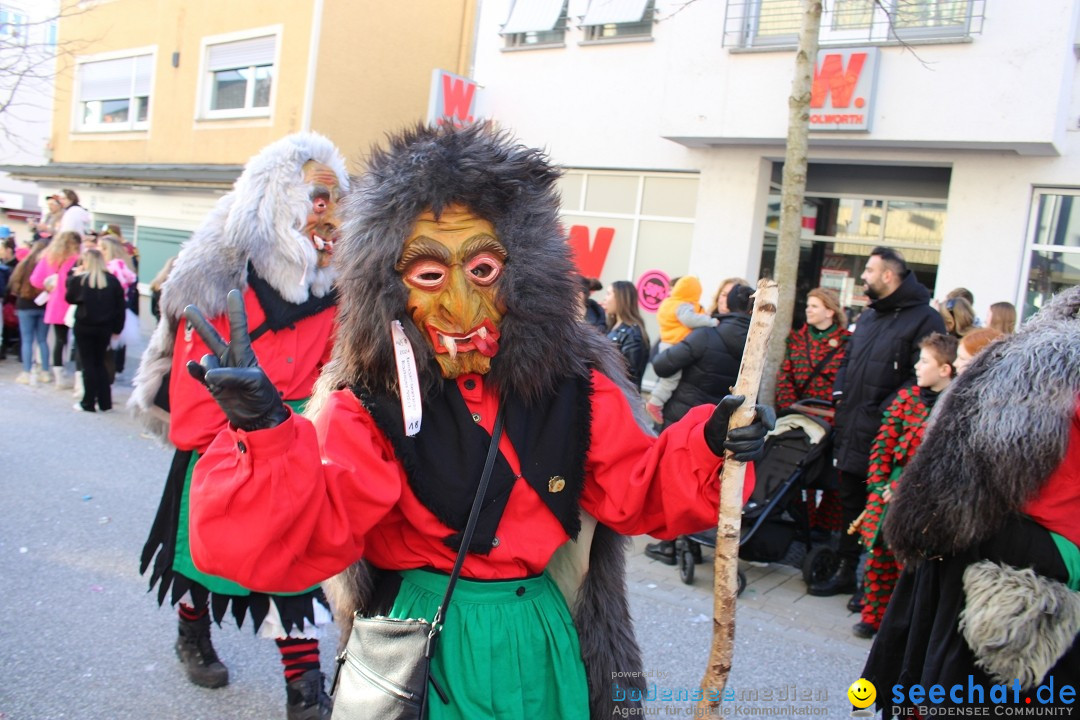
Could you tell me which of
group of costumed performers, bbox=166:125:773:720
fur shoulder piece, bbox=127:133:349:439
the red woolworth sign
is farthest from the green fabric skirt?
the red woolworth sign

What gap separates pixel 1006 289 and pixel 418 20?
37.8 ft

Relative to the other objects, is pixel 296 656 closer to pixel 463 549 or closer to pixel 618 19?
pixel 463 549

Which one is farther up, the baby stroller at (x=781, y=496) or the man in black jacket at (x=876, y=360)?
the man in black jacket at (x=876, y=360)

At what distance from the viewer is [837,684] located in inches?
164

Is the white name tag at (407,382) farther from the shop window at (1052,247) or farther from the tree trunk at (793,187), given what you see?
the shop window at (1052,247)

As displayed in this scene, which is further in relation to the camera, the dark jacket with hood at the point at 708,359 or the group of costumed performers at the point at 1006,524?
the dark jacket with hood at the point at 708,359

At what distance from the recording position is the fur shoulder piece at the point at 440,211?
2.00m

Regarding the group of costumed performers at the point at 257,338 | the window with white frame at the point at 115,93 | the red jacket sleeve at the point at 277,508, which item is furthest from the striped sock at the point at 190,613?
the window with white frame at the point at 115,93

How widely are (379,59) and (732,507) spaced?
15091mm

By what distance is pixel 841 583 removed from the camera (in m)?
5.48

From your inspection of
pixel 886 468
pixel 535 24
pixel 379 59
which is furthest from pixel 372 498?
pixel 379 59

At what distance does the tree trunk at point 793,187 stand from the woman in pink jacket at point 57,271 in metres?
7.58

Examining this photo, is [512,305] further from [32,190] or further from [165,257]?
[32,190]

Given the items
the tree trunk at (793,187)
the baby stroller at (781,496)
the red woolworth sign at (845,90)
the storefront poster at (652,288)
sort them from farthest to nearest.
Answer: the storefront poster at (652,288) → the red woolworth sign at (845,90) → the tree trunk at (793,187) → the baby stroller at (781,496)
